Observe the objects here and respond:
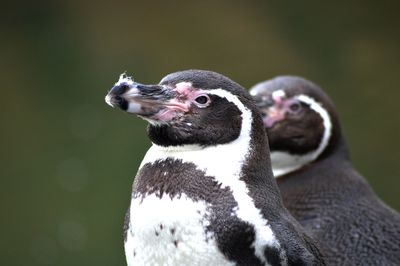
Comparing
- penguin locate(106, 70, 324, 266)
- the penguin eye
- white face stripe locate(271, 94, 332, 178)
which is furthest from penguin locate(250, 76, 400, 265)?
the penguin eye

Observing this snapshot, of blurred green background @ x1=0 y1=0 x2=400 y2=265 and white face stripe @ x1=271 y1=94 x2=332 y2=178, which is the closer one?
white face stripe @ x1=271 y1=94 x2=332 y2=178

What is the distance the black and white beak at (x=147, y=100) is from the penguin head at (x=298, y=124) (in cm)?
134

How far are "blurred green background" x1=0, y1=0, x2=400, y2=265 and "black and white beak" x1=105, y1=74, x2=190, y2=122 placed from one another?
476 cm

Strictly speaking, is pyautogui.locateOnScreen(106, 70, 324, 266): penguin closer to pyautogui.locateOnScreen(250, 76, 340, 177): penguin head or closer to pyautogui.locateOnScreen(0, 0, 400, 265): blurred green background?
pyautogui.locateOnScreen(250, 76, 340, 177): penguin head

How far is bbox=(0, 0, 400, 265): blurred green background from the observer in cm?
797

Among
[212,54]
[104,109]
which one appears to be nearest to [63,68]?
[104,109]

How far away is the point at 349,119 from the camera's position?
8.32 meters

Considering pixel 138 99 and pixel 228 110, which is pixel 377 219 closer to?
pixel 228 110

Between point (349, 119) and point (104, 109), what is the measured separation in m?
2.45

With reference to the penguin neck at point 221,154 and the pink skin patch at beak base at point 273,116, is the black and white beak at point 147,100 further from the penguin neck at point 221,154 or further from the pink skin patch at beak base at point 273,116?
the pink skin patch at beak base at point 273,116

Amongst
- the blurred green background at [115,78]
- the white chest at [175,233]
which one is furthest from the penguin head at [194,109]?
the blurred green background at [115,78]

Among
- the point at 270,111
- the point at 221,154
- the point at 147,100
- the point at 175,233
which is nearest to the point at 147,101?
the point at 147,100

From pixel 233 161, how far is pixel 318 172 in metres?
1.36

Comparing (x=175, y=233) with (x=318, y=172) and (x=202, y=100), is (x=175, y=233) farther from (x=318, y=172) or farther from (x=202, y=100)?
(x=318, y=172)
